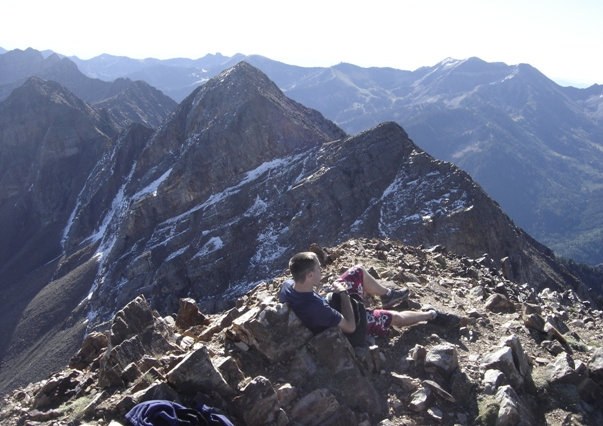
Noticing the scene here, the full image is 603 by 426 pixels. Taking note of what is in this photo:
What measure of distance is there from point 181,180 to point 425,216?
56.9 metres

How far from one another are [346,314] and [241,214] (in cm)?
7864

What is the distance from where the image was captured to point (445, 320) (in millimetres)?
12969

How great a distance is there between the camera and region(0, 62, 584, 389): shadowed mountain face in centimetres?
6850

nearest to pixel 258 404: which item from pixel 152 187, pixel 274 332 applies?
pixel 274 332

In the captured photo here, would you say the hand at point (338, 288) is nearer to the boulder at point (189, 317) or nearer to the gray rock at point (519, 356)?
the gray rock at point (519, 356)

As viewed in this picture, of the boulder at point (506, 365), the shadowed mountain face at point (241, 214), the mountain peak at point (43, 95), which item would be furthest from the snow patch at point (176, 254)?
the mountain peak at point (43, 95)

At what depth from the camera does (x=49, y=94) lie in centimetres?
18850

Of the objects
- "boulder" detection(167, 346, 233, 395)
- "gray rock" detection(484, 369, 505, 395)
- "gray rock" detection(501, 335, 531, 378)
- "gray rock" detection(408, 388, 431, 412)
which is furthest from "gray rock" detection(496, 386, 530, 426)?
"boulder" detection(167, 346, 233, 395)

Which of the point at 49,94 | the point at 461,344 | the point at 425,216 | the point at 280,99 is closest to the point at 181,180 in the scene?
the point at 280,99

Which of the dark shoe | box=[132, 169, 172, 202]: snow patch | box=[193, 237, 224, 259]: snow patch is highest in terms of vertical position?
the dark shoe

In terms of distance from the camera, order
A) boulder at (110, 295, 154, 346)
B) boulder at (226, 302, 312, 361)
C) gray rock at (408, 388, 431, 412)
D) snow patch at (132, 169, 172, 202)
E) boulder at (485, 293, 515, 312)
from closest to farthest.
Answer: gray rock at (408, 388, 431, 412) → boulder at (226, 302, 312, 361) → boulder at (110, 295, 154, 346) → boulder at (485, 293, 515, 312) → snow patch at (132, 169, 172, 202)

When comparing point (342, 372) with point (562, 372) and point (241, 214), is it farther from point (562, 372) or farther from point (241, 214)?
point (241, 214)

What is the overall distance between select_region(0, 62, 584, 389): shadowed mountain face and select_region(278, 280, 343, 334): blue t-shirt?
52.7m

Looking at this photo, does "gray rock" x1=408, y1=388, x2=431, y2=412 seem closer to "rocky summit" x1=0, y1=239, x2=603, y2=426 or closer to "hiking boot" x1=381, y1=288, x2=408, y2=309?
"rocky summit" x1=0, y1=239, x2=603, y2=426
